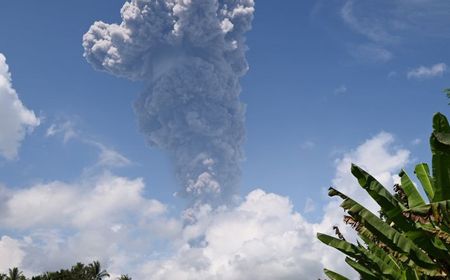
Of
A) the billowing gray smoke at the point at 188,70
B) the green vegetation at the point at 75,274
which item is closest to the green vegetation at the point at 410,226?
the green vegetation at the point at 75,274

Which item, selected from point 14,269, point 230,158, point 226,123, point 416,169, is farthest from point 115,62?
point 416,169

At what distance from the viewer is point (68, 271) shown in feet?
143

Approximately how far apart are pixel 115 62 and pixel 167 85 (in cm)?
1777

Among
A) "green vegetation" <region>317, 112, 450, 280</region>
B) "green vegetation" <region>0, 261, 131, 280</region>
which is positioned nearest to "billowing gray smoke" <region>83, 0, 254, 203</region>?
"green vegetation" <region>0, 261, 131, 280</region>

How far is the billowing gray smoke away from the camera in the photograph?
372 ft

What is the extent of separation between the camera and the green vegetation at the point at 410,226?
6840mm

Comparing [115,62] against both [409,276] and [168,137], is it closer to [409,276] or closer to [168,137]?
[168,137]

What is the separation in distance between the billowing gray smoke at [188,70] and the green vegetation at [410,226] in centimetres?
10392

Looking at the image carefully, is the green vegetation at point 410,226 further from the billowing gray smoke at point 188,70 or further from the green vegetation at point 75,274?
the billowing gray smoke at point 188,70

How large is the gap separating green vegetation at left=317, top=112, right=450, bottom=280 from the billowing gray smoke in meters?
104

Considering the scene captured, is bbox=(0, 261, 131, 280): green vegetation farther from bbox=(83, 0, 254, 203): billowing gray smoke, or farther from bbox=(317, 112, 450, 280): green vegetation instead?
bbox=(83, 0, 254, 203): billowing gray smoke

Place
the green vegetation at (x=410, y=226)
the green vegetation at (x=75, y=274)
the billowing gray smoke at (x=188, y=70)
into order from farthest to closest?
the billowing gray smoke at (x=188, y=70) → the green vegetation at (x=75, y=274) → the green vegetation at (x=410, y=226)

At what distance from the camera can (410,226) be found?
759cm

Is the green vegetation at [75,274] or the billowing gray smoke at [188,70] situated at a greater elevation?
the billowing gray smoke at [188,70]
